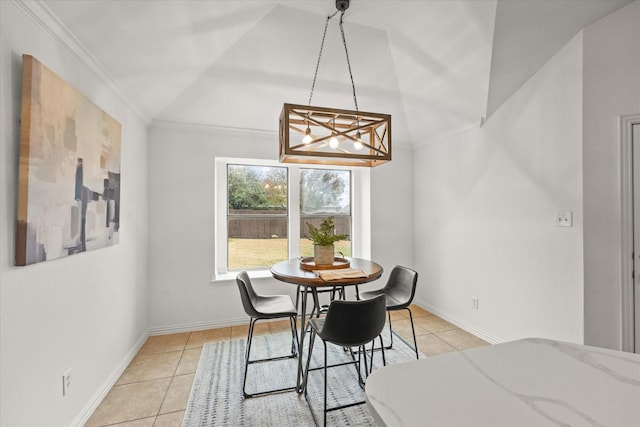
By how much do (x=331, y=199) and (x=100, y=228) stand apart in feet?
8.84

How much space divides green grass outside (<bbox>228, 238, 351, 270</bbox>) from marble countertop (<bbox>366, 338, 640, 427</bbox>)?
3.14 meters

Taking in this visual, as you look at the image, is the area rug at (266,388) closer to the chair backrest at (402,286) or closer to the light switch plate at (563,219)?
the chair backrest at (402,286)

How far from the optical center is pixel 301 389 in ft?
7.10

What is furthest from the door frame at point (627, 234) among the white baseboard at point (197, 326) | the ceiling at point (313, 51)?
the white baseboard at point (197, 326)

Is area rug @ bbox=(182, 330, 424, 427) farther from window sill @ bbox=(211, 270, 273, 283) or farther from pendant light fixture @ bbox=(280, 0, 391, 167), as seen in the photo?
pendant light fixture @ bbox=(280, 0, 391, 167)

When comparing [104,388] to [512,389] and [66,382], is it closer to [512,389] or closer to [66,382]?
[66,382]

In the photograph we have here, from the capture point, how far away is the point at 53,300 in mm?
1544

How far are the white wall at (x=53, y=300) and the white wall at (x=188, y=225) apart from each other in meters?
0.58

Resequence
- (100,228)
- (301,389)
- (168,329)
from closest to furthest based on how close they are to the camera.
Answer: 1. (100,228)
2. (301,389)
3. (168,329)

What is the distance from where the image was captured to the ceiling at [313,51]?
1963 mm

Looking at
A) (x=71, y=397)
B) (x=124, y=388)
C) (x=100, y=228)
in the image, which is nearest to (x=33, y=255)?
(x=100, y=228)

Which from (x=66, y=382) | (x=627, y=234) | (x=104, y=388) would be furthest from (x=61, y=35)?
(x=627, y=234)

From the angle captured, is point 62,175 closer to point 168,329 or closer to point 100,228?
point 100,228

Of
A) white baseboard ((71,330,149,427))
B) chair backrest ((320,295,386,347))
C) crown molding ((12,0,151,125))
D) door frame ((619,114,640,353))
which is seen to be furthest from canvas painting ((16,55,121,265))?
door frame ((619,114,640,353))
